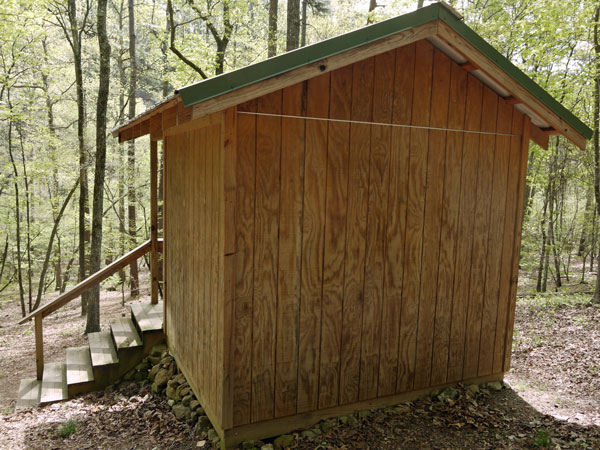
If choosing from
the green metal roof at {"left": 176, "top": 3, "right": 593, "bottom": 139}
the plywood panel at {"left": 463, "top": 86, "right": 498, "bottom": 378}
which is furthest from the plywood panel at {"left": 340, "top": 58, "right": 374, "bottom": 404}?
the plywood panel at {"left": 463, "top": 86, "right": 498, "bottom": 378}

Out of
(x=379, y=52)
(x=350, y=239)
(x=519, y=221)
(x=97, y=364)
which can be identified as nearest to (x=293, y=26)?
(x=379, y=52)

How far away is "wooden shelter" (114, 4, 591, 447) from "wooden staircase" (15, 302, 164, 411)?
3.96ft

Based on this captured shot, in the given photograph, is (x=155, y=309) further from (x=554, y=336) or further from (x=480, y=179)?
(x=554, y=336)

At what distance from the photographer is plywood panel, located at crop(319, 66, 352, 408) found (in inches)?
147

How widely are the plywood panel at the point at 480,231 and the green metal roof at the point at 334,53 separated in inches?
17.3

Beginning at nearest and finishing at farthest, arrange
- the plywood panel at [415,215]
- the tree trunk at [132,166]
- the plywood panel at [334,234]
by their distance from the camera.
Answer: the plywood panel at [334,234], the plywood panel at [415,215], the tree trunk at [132,166]

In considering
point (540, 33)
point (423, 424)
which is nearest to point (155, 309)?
point (423, 424)

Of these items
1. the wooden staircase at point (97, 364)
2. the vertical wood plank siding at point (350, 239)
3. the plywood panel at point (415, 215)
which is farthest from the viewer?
the wooden staircase at point (97, 364)

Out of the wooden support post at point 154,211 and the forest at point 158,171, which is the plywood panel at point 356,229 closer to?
the forest at point 158,171

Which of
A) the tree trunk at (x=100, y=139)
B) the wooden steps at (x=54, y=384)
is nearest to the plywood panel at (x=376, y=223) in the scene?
the wooden steps at (x=54, y=384)

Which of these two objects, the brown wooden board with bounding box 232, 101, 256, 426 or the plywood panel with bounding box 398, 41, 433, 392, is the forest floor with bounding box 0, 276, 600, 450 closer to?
the plywood panel with bounding box 398, 41, 433, 392

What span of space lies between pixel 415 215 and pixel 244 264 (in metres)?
1.73

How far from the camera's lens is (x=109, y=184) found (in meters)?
16.0

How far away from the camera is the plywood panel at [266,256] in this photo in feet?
11.4
